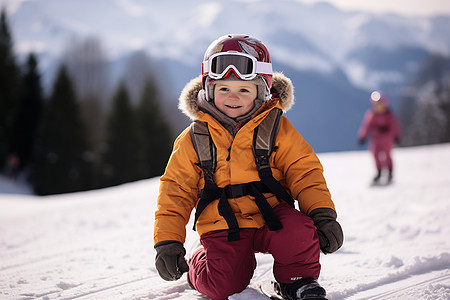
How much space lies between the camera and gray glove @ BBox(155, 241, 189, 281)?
1.98 m

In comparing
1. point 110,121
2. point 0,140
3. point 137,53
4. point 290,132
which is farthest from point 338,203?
point 137,53

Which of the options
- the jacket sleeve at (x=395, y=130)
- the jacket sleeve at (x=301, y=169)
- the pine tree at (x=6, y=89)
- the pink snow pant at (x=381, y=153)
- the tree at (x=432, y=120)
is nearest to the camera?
the jacket sleeve at (x=301, y=169)

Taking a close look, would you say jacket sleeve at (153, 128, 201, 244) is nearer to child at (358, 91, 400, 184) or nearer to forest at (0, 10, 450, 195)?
child at (358, 91, 400, 184)

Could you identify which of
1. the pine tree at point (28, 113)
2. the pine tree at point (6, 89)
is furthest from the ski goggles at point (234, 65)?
the pine tree at point (28, 113)

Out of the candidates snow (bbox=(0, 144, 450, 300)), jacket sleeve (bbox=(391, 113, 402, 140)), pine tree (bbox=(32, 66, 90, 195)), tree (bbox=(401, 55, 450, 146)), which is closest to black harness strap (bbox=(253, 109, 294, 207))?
snow (bbox=(0, 144, 450, 300))

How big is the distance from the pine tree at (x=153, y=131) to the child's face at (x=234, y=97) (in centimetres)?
2301

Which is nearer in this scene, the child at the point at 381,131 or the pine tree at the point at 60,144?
the child at the point at 381,131

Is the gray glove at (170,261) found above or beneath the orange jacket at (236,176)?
beneath

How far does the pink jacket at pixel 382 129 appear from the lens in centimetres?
789

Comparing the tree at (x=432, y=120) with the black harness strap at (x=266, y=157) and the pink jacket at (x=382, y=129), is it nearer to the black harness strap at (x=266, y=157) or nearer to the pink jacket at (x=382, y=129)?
the pink jacket at (x=382, y=129)

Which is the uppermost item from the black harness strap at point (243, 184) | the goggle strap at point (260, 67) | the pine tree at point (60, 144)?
the goggle strap at point (260, 67)

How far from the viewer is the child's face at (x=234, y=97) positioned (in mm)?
2318

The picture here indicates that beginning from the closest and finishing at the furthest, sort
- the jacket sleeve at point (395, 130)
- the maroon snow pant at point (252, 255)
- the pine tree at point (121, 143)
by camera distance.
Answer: the maroon snow pant at point (252, 255) → the jacket sleeve at point (395, 130) → the pine tree at point (121, 143)

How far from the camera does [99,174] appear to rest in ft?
81.3
